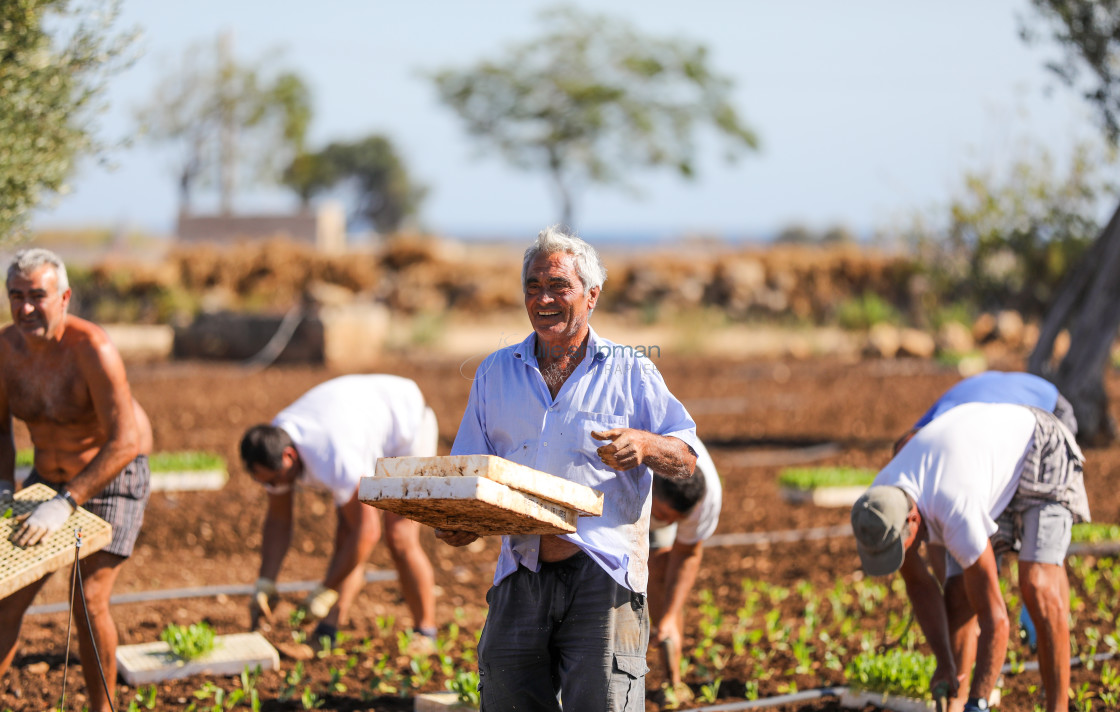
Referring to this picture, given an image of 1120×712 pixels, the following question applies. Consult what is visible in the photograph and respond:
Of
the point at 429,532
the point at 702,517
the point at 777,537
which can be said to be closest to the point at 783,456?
the point at 777,537

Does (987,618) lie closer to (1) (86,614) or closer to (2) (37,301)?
(1) (86,614)

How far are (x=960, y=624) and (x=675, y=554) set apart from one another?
1161mm

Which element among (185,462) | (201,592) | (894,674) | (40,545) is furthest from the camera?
(185,462)

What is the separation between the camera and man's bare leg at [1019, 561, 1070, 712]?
418cm

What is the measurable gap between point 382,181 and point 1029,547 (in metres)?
69.2

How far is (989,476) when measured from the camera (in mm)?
4164

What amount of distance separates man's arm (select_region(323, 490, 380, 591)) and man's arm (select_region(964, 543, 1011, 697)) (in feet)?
A: 8.60

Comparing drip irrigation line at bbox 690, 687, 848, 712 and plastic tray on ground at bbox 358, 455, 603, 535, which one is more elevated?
plastic tray on ground at bbox 358, 455, 603, 535

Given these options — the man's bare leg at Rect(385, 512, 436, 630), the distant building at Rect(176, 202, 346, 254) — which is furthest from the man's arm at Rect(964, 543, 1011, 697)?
the distant building at Rect(176, 202, 346, 254)

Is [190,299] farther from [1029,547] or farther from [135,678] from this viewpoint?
[1029,547]

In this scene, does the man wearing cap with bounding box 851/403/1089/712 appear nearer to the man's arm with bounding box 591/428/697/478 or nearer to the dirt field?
the dirt field

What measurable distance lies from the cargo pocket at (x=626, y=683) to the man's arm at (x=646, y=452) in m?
0.54

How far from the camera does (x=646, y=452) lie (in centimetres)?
321

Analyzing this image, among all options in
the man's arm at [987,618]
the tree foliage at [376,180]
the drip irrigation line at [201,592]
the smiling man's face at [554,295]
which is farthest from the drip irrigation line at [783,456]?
the tree foliage at [376,180]
